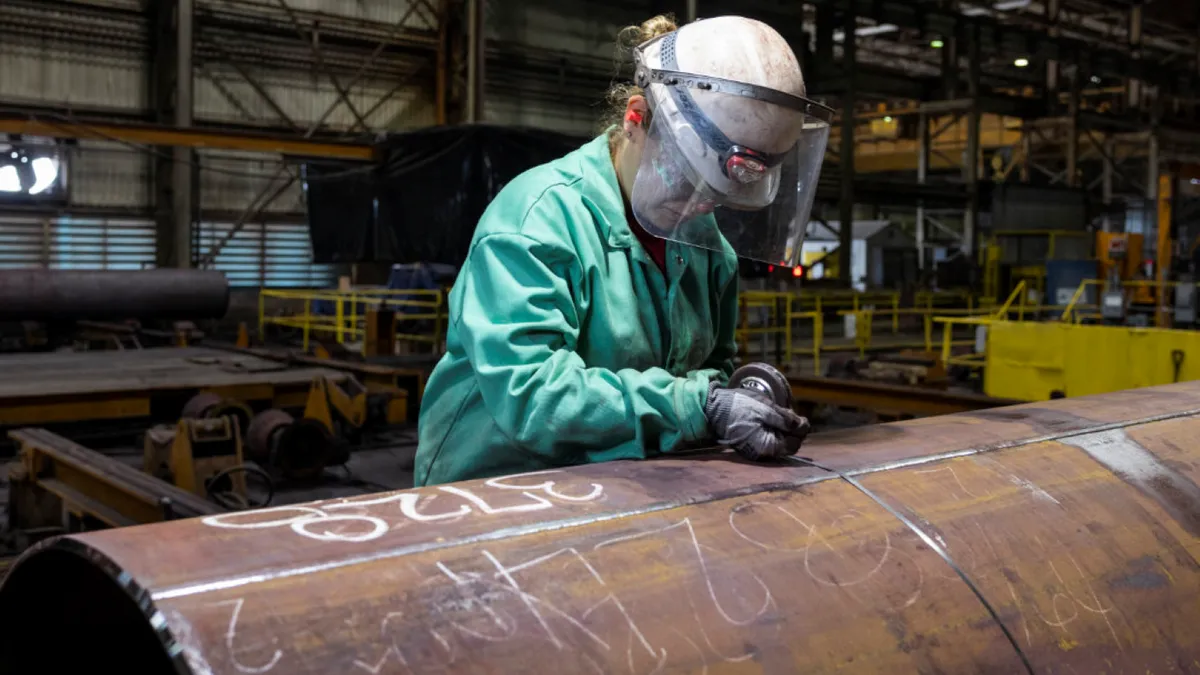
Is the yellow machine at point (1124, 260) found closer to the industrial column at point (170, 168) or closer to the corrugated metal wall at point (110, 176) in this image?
the industrial column at point (170, 168)

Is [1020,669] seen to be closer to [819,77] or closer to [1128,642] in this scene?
[1128,642]

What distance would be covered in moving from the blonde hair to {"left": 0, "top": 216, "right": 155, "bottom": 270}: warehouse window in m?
15.5

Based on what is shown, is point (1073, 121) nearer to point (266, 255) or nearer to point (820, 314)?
point (820, 314)

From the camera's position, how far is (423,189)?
11336 millimetres

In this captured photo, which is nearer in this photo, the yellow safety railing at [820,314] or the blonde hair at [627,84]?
the blonde hair at [627,84]

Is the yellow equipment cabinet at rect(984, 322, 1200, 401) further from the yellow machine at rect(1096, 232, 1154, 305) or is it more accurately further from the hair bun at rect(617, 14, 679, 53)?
the hair bun at rect(617, 14, 679, 53)

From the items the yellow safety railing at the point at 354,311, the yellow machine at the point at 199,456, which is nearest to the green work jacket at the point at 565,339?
the yellow machine at the point at 199,456

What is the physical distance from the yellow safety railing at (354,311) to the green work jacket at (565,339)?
8760mm

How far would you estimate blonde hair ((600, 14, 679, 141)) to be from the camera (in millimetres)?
2375

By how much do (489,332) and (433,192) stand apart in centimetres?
945

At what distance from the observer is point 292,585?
4.10ft

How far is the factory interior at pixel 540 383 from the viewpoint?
4.63 feet

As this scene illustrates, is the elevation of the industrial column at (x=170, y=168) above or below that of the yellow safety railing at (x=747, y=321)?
above

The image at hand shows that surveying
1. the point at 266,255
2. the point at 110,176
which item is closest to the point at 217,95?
the point at 110,176
